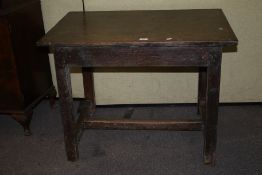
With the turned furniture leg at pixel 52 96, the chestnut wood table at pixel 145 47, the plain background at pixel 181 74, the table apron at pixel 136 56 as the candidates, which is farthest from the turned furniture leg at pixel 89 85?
the table apron at pixel 136 56

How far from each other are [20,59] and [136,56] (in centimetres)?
84

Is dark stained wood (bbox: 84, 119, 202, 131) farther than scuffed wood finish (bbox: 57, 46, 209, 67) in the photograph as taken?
Yes

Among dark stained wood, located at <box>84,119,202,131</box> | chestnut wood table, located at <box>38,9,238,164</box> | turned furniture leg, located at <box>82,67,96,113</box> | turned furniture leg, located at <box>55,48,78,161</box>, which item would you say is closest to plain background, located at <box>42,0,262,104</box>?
turned furniture leg, located at <box>82,67,96,113</box>

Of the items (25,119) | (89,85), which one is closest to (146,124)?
(89,85)

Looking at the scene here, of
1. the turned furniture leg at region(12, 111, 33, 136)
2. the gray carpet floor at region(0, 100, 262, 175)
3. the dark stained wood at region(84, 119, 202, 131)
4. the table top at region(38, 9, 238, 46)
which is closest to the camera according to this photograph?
the table top at region(38, 9, 238, 46)

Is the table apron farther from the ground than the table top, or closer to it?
closer to it

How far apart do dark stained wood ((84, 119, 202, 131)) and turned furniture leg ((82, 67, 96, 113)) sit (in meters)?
0.36

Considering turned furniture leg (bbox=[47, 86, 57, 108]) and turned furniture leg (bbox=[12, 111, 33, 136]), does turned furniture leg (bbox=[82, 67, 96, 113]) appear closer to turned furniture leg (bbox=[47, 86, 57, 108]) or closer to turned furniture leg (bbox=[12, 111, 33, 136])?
turned furniture leg (bbox=[47, 86, 57, 108])

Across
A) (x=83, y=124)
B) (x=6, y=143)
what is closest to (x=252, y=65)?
(x=83, y=124)

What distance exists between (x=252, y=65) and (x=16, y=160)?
1747 mm

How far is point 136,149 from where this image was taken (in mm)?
2170

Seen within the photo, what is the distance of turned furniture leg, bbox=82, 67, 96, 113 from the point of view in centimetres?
248

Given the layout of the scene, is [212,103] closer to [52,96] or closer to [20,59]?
[20,59]

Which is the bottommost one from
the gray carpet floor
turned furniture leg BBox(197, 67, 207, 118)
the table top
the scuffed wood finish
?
the gray carpet floor
